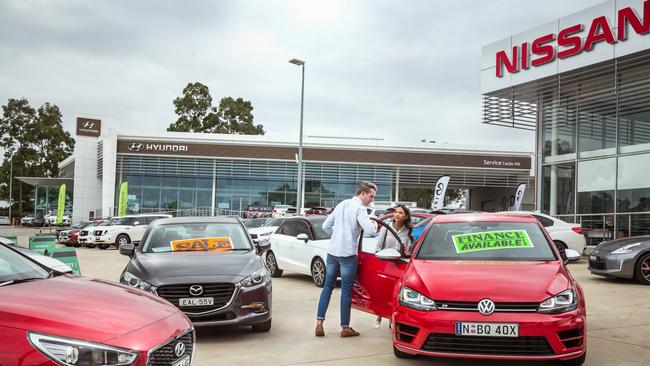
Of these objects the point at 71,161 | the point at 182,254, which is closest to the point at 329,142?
the point at 71,161

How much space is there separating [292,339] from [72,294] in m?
3.72

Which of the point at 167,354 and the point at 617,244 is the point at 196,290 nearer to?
the point at 167,354

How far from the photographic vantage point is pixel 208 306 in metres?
7.04

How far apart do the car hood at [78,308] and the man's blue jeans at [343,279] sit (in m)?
3.15

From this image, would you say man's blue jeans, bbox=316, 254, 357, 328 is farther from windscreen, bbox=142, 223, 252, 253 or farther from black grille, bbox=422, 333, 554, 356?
black grille, bbox=422, 333, 554, 356

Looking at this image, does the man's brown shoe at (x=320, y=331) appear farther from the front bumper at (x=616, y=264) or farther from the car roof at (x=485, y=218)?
the front bumper at (x=616, y=264)

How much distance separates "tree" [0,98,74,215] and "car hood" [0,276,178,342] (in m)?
77.6

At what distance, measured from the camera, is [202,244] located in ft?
27.8

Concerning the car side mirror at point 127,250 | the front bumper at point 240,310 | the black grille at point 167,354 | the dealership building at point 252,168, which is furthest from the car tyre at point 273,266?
the dealership building at point 252,168

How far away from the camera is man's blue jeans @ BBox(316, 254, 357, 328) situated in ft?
24.0

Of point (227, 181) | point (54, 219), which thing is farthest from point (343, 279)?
point (54, 219)

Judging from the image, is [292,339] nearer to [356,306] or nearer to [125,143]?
[356,306]

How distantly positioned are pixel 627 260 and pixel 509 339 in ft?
27.3

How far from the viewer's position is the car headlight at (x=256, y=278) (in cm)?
728
